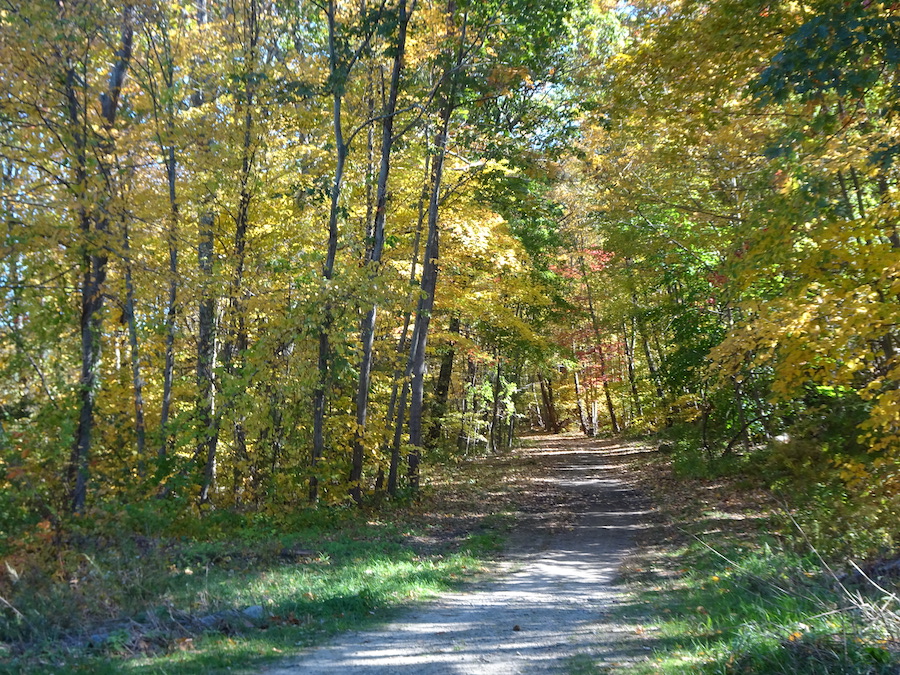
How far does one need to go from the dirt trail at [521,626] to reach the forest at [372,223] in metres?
3.12

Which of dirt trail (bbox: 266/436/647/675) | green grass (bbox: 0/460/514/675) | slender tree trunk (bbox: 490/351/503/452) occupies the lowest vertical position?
dirt trail (bbox: 266/436/647/675)

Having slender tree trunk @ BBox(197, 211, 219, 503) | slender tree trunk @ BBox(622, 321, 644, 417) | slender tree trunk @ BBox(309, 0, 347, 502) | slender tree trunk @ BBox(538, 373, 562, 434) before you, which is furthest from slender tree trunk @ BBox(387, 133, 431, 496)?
slender tree trunk @ BBox(538, 373, 562, 434)

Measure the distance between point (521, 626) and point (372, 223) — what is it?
37.8ft

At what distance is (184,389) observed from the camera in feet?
49.4

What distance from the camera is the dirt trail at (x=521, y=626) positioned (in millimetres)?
5609

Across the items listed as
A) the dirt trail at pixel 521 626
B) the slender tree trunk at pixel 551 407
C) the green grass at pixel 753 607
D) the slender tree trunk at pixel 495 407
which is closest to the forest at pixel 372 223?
the green grass at pixel 753 607

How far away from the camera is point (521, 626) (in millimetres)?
6797

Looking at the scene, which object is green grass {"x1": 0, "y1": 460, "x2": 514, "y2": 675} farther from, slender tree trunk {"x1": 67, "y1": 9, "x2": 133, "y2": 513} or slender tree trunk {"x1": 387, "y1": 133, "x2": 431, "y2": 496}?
slender tree trunk {"x1": 387, "y1": 133, "x2": 431, "y2": 496}

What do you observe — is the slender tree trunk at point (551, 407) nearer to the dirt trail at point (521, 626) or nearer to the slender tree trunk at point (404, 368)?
the slender tree trunk at point (404, 368)

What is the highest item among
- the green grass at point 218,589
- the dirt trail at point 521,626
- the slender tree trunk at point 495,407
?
the slender tree trunk at point 495,407

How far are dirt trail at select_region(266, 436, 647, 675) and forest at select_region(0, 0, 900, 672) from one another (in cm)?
312

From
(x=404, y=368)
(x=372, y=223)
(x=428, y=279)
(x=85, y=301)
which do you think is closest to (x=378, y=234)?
(x=428, y=279)

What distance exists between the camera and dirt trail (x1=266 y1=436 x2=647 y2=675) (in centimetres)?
561

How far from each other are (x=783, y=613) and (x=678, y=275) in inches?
494
